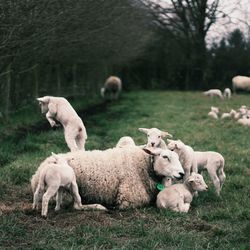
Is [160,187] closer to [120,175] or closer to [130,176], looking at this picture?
[130,176]

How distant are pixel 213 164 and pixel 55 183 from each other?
2659 mm

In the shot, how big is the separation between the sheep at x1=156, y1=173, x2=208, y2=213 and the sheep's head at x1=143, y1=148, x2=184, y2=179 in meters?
0.17

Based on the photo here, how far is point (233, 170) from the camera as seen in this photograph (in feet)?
33.1

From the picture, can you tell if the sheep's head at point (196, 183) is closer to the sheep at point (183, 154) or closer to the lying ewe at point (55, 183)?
the sheep at point (183, 154)

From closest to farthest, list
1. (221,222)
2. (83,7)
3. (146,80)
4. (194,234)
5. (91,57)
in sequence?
(194,234)
(221,222)
(83,7)
(91,57)
(146,80)

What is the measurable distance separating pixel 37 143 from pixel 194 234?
7.10 meters

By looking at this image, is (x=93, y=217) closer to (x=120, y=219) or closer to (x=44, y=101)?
(x=120, y=219)

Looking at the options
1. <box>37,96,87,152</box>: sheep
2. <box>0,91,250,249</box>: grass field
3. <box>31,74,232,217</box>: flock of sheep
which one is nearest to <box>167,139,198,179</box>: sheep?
<box>31,74,232,217</box>: flock of sheep

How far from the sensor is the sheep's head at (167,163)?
7605 millimetres

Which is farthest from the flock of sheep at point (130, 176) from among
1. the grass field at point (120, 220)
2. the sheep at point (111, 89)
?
the sheep at point (111, 89)

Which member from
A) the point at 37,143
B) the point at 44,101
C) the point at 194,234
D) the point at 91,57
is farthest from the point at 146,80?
the point at 194,234

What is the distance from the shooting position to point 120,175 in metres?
7.90

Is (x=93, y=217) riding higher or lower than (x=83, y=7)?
lower

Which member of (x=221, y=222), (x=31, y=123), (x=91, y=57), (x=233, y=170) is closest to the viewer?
(x=221, y=222)
